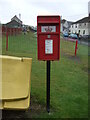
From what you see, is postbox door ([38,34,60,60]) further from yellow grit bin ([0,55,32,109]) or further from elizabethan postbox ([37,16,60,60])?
yellow grit bin ([0,55,32,109])

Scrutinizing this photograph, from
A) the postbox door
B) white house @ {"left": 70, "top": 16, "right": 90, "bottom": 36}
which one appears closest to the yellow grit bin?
the postbox door

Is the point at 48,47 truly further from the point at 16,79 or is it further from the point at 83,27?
the point at 83,27

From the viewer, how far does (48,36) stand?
324 centimetres

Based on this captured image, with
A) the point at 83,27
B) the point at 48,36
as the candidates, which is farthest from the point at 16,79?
the point at 83,27

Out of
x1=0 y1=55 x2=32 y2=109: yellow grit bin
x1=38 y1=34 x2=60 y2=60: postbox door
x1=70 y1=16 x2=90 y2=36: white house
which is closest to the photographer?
x1=0 y1=55 x2=32 y2=109: yellow grit bin

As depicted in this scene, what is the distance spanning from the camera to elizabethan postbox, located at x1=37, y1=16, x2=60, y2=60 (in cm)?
315

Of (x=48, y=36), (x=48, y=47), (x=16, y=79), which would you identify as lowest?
(x=16, y=79)

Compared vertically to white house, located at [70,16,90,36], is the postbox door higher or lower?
lower

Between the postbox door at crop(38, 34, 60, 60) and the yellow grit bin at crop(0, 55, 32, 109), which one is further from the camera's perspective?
the postbox door at crop(38, 34, 60, 60)

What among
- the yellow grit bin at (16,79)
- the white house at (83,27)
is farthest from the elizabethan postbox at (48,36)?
the white house at (83,27)

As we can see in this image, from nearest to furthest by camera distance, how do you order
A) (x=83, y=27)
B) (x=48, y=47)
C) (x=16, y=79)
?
→ 1. (x=16, y=79)
2. (x=48, y=47)
3. (x=83, y=27)

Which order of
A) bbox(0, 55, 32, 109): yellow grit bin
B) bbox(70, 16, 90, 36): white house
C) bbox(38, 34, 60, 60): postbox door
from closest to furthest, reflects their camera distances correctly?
1. bbox(0, 55, 32, 109): yellow grit bin
2. bbox(38, 34, 60, 60): postbox door
3. bbox(70, 16, 90, 36): white house

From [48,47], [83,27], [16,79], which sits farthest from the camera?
[83,27]

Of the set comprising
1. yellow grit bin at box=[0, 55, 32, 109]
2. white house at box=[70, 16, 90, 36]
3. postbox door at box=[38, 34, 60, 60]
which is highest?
white house at box=[70, 16, 90, 36]
